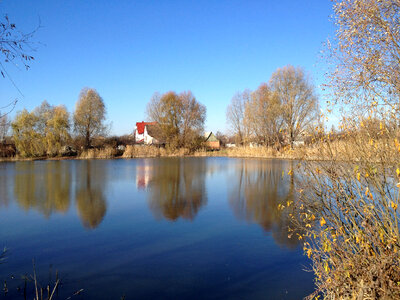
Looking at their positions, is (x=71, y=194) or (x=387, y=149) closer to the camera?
(x=387, y=149)

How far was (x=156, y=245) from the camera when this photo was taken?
195 inches

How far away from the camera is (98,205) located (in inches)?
316

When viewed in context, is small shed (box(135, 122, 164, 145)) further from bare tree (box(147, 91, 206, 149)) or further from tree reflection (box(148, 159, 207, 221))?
tree reflection (box(148, 159, 207, 221))

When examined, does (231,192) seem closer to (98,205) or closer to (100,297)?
(98,205)

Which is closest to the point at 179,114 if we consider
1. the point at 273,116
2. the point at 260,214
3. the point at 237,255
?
the point at 273,116

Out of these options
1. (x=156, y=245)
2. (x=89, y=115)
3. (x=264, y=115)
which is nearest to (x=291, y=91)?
(x=264, y=115)

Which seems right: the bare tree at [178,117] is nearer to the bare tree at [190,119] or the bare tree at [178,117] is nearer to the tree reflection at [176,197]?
the bare tree at [190,119]

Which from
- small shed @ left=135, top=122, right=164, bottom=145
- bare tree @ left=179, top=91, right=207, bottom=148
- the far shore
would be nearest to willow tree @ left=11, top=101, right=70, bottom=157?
the far shore

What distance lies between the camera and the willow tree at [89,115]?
96.9 feet

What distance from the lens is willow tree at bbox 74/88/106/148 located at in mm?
29531

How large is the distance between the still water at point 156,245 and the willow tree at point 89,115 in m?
21.3

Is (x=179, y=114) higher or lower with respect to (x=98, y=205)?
higher

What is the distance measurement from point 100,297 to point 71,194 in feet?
22.2

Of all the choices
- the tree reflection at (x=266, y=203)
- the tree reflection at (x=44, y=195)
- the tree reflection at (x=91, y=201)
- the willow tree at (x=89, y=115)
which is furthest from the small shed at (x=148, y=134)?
the tree reflection at (x=266, y=203)
